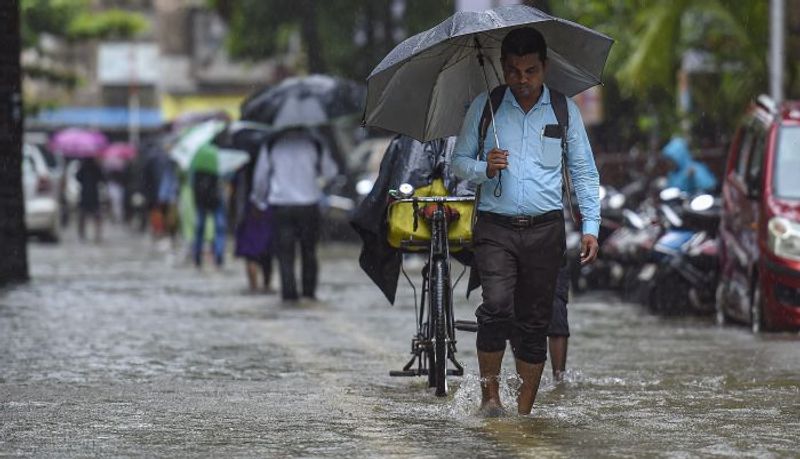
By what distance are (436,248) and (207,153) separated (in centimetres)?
1413

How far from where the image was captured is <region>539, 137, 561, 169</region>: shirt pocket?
9047 millimetres

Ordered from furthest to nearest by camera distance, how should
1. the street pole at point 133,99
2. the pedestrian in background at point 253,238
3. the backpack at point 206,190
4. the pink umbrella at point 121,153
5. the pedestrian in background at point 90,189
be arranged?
the street pole at point 133,99 → the pink umbrella at point 121,153 → the pedestrian in background at point 90,189 → the backpack at point 206,190 → the pedestrian in background at point 253,238

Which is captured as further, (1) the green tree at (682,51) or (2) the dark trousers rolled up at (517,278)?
(1) the green tree at (682,51)

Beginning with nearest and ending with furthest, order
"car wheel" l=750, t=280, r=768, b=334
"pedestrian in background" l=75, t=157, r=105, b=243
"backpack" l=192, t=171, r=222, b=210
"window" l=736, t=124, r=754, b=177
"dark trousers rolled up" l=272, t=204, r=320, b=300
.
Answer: "car wheel" l=750, t=280, r=768, b=334
"window" l=736, t=124, r=754, b=177
"dark trousers rolled up" l=272, t=204, r=320, b=300
"backpack" l=192, t=171, r=222, b=210
"pedestrian in background" l=75, t=157, r=105, b=243

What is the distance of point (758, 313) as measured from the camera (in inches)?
577

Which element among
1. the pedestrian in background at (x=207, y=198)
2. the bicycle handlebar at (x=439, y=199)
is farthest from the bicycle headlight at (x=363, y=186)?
the bicycle handlebar at (x=439, y=199)

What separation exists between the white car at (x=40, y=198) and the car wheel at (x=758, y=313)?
797 inches

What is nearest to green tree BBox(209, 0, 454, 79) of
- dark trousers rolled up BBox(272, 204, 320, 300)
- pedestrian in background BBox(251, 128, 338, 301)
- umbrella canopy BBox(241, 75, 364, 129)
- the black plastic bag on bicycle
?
umbrella canopy BBox(241, 75, 364, 129)

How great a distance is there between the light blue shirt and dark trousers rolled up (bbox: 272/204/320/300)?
904 centimetres

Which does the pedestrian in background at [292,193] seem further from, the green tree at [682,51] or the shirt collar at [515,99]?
the shirt collar at [515,99]

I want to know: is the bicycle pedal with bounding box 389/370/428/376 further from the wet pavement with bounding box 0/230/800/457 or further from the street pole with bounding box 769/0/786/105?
the street pole with bounding box 769/0/786/105

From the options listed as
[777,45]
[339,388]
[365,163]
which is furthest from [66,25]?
[339,388]

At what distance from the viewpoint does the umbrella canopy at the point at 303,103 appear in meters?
18.2

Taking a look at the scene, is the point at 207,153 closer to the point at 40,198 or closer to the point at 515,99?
the point at 40,198
